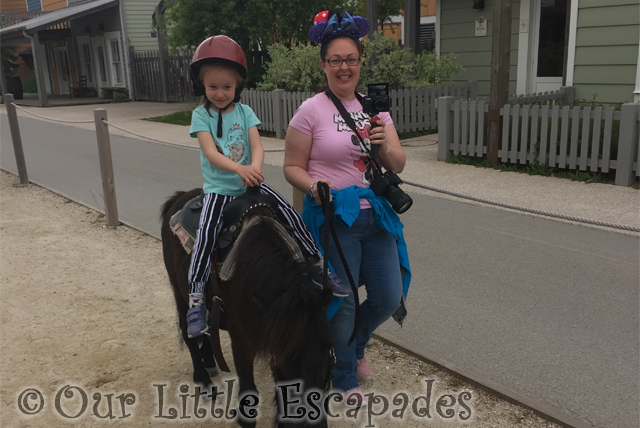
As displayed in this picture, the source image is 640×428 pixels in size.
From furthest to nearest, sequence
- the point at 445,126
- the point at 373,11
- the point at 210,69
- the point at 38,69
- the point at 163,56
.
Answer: the point at 38,69 → the point at 163,56 → the point at 373,11 → the point at 445,126 → the point at 210,69

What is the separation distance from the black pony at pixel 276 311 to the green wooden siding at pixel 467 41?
11831 mm

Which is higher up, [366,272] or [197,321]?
[366,272]

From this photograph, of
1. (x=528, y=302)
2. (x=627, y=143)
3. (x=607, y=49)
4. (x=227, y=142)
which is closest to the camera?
(x=227, y=142)

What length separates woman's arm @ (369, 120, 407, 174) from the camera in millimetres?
2666

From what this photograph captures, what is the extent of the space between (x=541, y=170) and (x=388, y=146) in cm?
651

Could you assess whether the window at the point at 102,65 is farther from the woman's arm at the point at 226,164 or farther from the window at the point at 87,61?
the woman's arm at the point at 226,164

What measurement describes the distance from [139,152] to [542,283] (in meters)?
9.73

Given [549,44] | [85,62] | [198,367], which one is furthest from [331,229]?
→ [85,62]

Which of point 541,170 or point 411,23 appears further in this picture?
point 411,23

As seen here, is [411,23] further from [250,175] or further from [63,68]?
[63,68]

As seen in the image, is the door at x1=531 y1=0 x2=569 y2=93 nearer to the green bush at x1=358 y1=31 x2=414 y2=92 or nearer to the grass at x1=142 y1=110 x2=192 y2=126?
the green bush at x1=358 y1=31 x2=414 y2=92

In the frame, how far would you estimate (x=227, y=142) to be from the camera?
2.94m

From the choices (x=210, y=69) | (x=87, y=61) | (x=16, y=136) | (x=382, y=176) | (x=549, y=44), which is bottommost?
(x=16, y=136)

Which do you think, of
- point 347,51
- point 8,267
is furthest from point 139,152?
point 347,51
